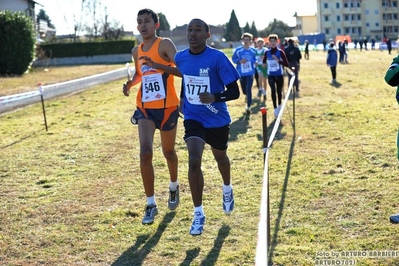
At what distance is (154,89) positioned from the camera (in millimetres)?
6227

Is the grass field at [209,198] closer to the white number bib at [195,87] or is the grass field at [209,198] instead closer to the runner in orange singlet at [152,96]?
the runner in orange singlet at [152,96]

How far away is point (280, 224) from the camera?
5.85 meters

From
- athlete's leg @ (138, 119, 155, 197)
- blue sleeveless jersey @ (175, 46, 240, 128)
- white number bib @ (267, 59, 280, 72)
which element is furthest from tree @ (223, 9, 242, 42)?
blue sleeveless jersey @ (175, 46, 240, 128)

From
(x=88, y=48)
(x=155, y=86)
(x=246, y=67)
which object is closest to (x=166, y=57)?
(x=155, y=86)

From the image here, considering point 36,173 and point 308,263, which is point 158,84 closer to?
point 308,263

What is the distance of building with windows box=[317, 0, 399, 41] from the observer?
4830 inches

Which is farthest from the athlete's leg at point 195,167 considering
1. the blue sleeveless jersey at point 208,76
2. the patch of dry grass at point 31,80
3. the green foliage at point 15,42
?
the green foliage at point 15,42

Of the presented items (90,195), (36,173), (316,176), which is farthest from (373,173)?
(36,173)

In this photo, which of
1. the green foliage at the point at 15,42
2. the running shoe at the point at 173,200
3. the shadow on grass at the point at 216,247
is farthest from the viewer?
the green foliage at the point at 15,42

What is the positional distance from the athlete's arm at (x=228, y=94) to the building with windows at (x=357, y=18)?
12174 centimetres

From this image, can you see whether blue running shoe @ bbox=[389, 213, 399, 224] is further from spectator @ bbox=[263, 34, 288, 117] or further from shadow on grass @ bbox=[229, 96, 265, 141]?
spectator @ bbox=[263, 34, 288, 117]

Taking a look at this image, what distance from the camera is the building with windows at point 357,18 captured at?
123m

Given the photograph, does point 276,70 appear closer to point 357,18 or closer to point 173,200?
point 173,200

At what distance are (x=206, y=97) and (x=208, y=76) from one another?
0.30 meters
